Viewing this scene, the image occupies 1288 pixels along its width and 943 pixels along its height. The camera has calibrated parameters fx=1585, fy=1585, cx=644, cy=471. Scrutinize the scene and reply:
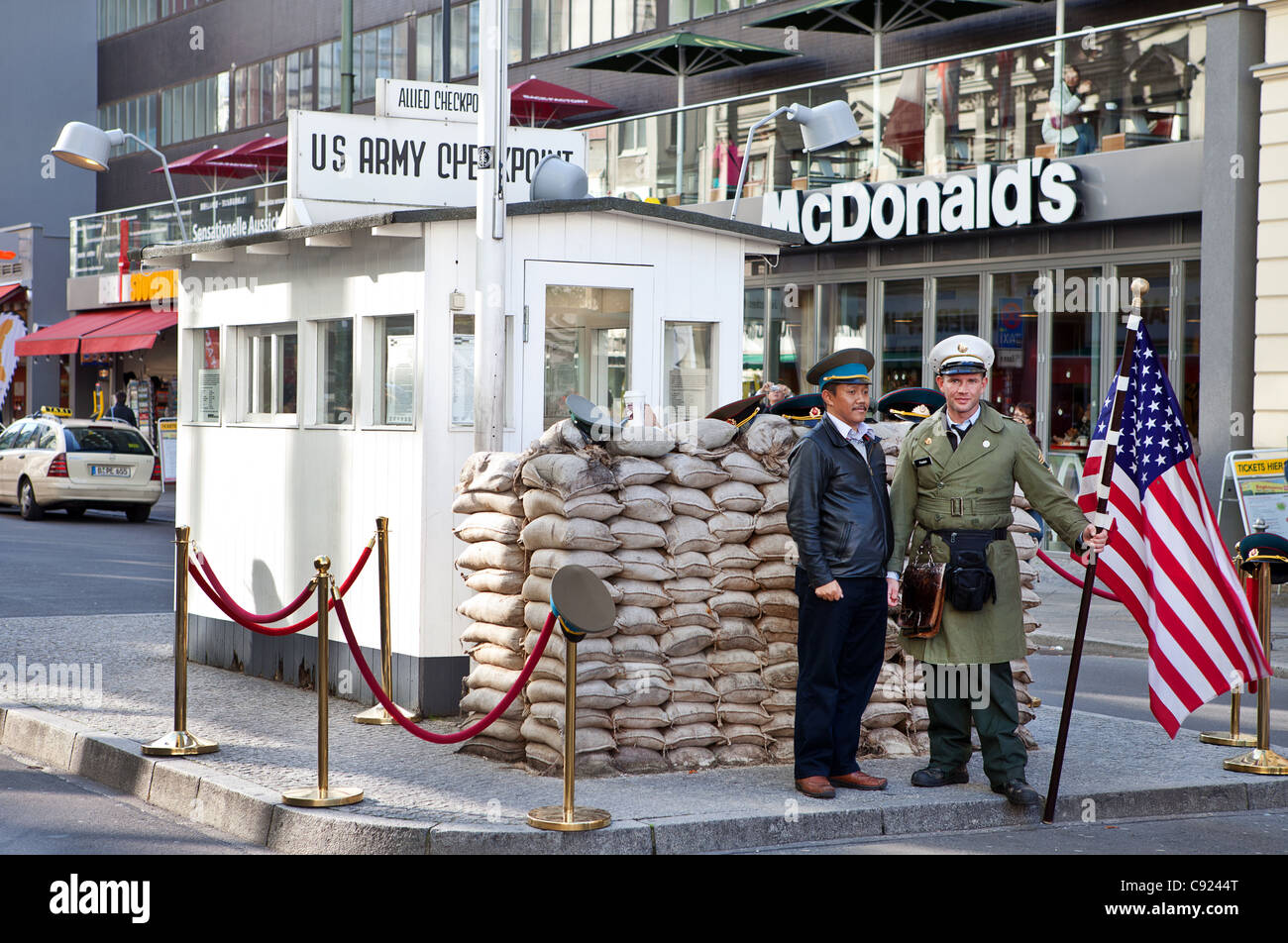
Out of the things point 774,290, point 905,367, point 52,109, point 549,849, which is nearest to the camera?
point 549,849

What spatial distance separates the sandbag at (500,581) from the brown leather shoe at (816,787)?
1.63 meters

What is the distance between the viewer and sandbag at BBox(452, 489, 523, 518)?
7469 millimetres

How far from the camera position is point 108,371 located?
137ft

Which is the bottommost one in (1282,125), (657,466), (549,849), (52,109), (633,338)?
(549,849)

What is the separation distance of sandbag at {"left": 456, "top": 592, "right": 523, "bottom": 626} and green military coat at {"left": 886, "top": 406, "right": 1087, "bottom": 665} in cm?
175

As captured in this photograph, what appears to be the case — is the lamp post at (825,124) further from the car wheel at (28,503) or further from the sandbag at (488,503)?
the car wheel at (28,503)

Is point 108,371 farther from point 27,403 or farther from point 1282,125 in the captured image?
point 1282,125

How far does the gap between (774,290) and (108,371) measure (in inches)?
973

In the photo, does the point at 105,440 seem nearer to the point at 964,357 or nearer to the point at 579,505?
the point at 579,505

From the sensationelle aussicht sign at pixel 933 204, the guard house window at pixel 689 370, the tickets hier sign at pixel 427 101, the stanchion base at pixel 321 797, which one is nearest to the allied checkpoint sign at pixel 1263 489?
the sensationelle aussicht sign at pixel 933 204

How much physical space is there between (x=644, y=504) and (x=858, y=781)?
156 centimetres

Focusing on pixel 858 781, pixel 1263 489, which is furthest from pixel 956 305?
pixel 858 781

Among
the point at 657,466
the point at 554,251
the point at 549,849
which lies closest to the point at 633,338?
the point at 554,251

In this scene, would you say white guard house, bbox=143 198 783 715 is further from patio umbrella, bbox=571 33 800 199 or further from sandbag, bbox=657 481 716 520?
patio umbrella, bbox=571 33 800 199
